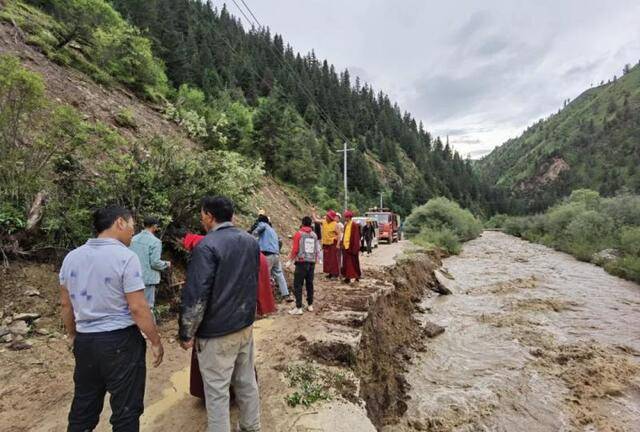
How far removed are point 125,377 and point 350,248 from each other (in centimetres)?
714

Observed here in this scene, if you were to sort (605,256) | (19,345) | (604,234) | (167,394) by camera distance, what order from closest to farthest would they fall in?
(167,394) < (19,345) < (605,256) < (604,234)

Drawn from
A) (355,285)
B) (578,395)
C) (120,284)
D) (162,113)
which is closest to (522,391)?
(578,395)

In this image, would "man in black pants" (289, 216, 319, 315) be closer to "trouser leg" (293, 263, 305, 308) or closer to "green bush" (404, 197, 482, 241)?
"trouser leg" (293, 263, 305, 308)

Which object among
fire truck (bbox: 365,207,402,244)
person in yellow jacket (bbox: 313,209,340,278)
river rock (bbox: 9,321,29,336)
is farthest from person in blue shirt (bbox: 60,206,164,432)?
fire truck (bbox: 365,207,402,244)

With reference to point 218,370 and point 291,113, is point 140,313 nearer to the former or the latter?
point 218,370

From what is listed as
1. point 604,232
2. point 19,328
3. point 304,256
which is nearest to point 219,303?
point 19,328

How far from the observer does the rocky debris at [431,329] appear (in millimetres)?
10062

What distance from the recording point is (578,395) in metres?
7.04

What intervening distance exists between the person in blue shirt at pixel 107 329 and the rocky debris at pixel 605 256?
89.0 feet

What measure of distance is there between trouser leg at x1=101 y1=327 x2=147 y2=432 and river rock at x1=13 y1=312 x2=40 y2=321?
375 centimetres

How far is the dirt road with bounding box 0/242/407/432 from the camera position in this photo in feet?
11.8

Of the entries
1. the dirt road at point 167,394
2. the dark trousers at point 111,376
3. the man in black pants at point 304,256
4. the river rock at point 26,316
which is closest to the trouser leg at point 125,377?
the dark trousers at point 111,376

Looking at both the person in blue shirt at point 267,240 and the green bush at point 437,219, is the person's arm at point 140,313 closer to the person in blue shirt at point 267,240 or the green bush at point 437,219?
the person in blue shirt at point 267,240

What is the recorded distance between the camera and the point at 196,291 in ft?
8.67
